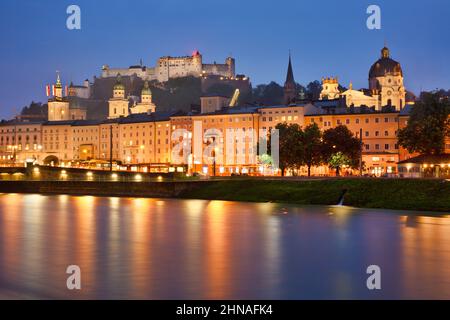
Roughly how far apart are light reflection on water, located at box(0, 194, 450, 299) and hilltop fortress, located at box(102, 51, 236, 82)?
141676 millimetres

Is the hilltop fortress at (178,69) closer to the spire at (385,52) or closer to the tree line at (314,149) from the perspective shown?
the spire at (385,52)

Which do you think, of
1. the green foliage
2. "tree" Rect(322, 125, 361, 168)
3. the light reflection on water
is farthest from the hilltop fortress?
the light reflection on water

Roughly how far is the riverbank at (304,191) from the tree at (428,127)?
14.5 meters

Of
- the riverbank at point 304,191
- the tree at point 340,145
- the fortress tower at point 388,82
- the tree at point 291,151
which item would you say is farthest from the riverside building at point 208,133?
the riverbank at point 304,191

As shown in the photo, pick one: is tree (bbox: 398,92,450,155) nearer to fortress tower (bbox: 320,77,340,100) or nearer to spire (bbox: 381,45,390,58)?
spire (bbox: 381,45,390,58)

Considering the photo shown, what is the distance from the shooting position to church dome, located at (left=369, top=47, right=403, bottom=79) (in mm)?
127500

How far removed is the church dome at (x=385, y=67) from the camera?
127500 millimetres

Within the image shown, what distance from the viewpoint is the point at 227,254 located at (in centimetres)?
2450

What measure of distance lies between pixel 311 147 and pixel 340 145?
456 cm

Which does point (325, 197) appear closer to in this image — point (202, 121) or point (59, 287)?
point (59, 287)

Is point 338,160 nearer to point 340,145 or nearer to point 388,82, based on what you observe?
point 340,145

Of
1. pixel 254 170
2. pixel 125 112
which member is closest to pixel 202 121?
pixel 254 170

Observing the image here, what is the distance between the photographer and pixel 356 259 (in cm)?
2320
